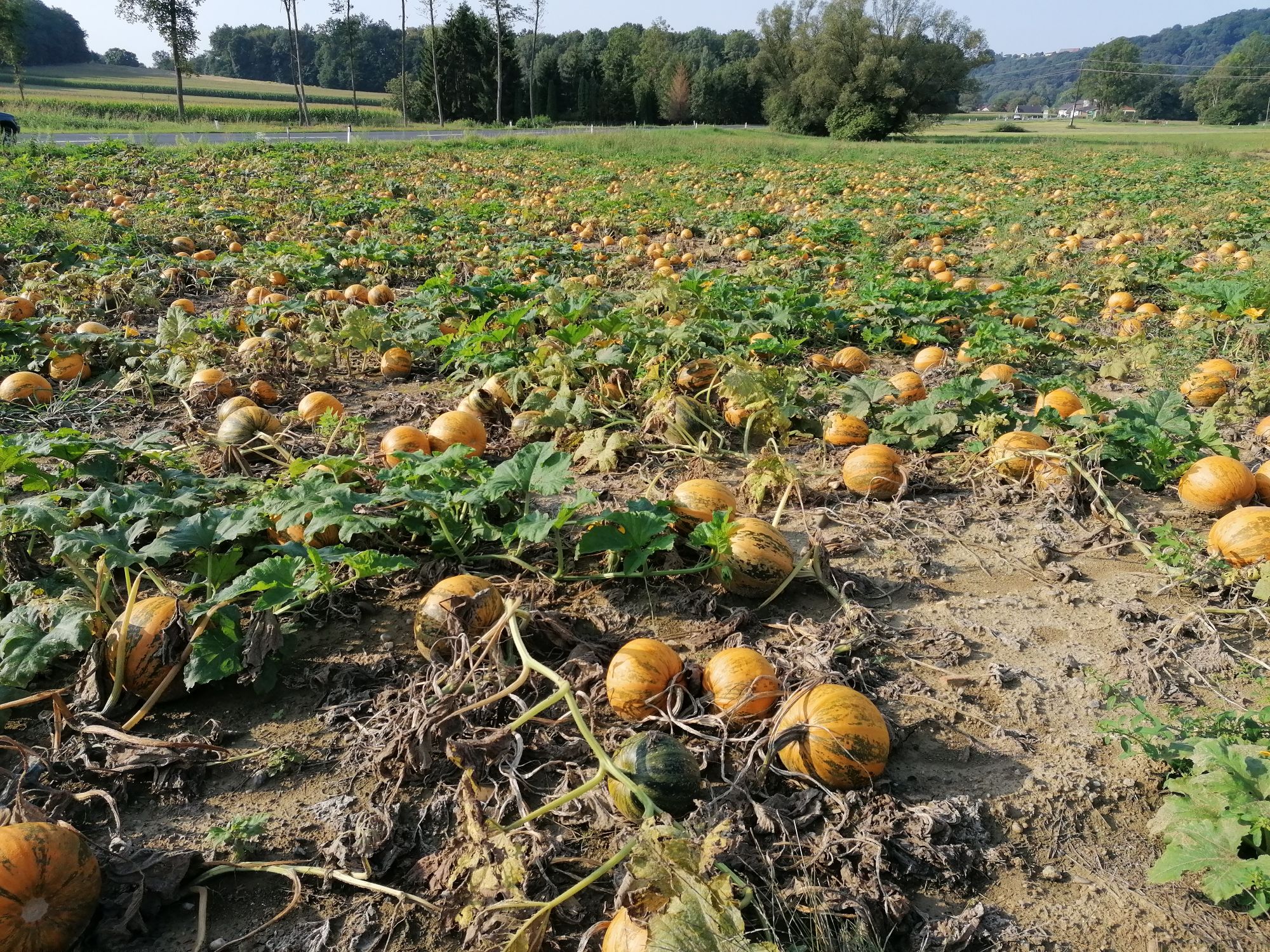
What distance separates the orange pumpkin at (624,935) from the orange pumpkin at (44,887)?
1358mm

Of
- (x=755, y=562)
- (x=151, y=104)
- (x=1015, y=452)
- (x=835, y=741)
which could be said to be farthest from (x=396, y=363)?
(x=151, y=104)

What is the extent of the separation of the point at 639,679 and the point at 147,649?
177 cm

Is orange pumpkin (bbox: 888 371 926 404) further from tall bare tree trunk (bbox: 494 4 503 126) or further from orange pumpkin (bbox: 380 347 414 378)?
tall bare tree trunk (bbox: 494 4 503 126)

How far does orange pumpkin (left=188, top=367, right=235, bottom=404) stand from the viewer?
18.4ft

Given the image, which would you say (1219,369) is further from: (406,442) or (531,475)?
(406,442)

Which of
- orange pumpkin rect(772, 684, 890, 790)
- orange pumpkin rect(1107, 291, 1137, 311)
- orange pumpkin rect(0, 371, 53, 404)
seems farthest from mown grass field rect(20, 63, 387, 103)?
orange pumpkin rect(772, 684, 890, 790)

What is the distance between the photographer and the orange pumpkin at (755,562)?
3393mm

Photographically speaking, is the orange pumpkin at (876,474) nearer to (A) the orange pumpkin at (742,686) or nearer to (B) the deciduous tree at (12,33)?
(A) the orange pumpkin at (742,686)

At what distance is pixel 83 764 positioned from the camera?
255 centimetres

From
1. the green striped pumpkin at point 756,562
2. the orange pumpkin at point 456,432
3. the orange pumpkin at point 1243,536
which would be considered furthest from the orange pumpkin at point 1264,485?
the orange pumpkin at point 456,432

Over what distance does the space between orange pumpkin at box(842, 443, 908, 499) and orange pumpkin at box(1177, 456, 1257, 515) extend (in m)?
1.44

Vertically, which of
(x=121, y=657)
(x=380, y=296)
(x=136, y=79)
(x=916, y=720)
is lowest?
(x=916, y=720)

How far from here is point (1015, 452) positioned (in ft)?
14.4

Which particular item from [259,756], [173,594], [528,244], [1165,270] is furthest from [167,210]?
[1165,270]
